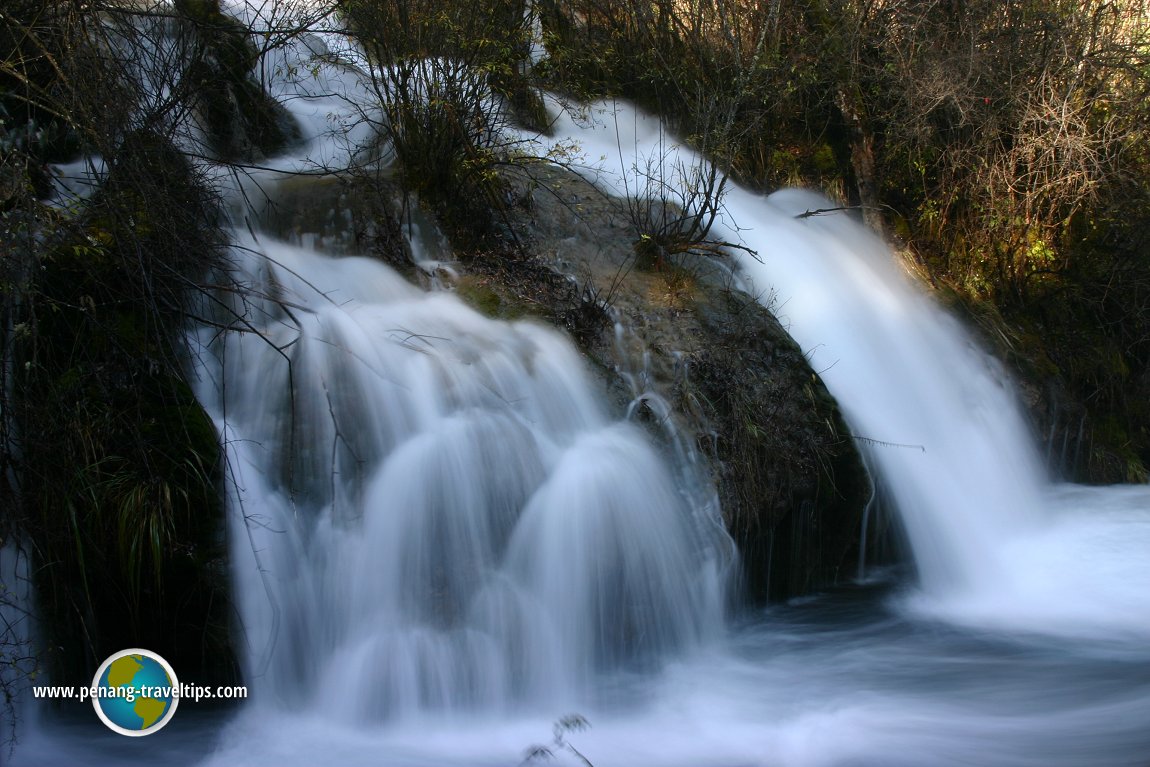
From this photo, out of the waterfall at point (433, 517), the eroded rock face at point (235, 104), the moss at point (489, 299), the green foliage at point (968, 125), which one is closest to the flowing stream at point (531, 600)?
the waterfall at point (433, 517)

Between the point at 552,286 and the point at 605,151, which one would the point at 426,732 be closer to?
the point at 552,286

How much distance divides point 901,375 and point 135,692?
557 centimetres

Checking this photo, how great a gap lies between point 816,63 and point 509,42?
3.50 metres

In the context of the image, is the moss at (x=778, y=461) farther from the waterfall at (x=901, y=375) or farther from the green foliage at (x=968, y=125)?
the green foliage at (x=968, y=125)

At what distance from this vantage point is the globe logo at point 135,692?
12.8ft

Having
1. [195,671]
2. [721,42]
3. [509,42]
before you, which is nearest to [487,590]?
[195,671]

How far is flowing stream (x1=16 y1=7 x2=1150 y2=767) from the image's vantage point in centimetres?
414

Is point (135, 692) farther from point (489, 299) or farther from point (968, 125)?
point (968, 125)

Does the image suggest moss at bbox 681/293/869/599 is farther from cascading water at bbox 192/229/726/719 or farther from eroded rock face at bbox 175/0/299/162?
Answer: eroded rock face at bbox 175/0/299/162

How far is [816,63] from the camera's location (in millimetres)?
8727

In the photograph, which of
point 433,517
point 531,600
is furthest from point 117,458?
point 531,600

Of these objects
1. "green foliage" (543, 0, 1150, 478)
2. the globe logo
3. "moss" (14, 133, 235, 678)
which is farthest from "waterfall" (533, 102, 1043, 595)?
the globe logo

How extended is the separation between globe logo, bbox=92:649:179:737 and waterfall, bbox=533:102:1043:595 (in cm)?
433

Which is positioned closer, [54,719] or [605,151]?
[54,719]
